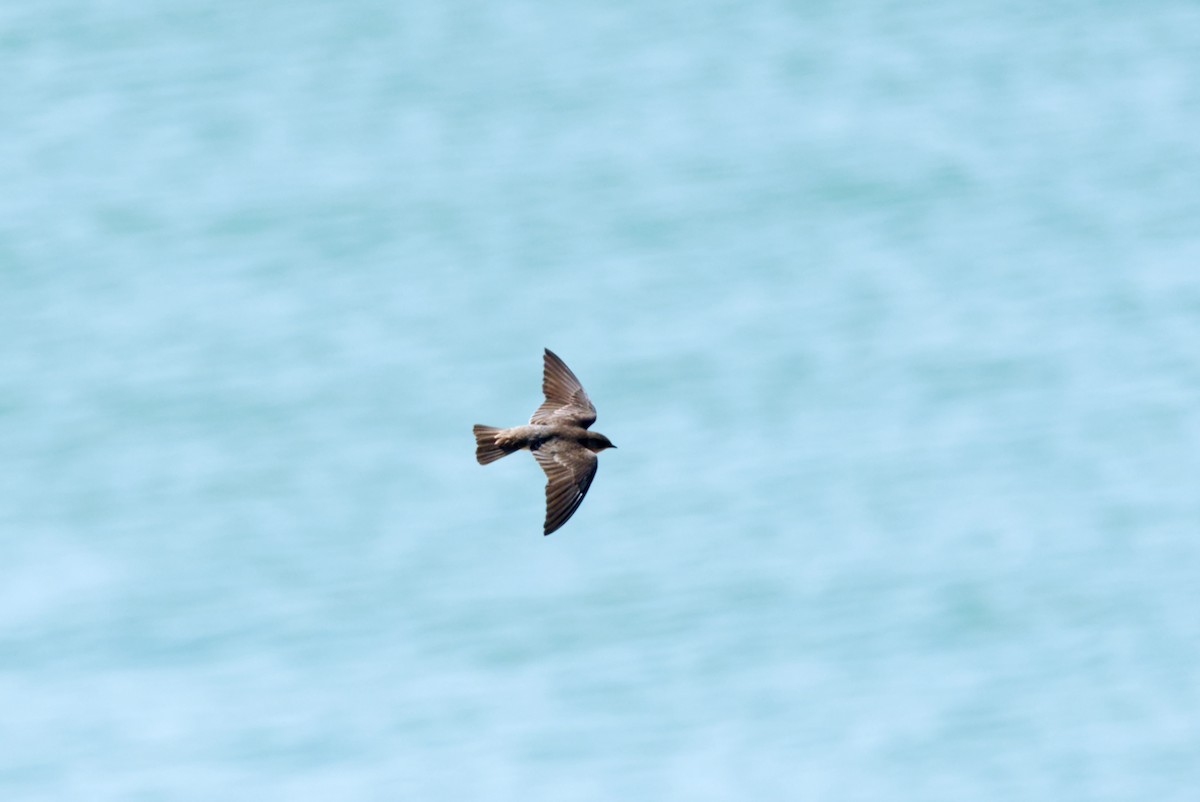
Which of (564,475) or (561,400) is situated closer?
(564,475)

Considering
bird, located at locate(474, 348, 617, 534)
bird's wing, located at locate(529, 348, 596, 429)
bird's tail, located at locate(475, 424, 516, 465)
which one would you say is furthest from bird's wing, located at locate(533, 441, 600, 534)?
bird's wing, located at locate(529, 348, 596, 429)

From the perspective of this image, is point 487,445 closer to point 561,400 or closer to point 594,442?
point 594,442

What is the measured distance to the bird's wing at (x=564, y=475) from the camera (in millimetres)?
10445

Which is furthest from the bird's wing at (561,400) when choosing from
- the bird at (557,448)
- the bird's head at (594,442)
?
the bird's head at (594,442)

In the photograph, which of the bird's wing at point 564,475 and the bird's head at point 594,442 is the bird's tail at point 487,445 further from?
the bird's head at point 594,442

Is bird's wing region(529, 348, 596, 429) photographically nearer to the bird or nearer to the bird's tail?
the bird

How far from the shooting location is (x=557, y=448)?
422 inches

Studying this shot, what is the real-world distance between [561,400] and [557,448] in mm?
646

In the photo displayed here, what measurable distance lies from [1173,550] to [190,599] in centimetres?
809

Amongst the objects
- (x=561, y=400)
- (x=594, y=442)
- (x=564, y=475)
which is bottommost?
(x=564, y=475)

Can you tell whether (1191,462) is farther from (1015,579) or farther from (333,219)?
(333,219)

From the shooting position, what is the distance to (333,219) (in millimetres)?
24547

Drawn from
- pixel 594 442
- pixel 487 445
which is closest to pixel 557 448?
pixel 594 442

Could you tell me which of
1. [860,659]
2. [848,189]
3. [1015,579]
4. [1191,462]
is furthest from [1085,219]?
[860,659]
